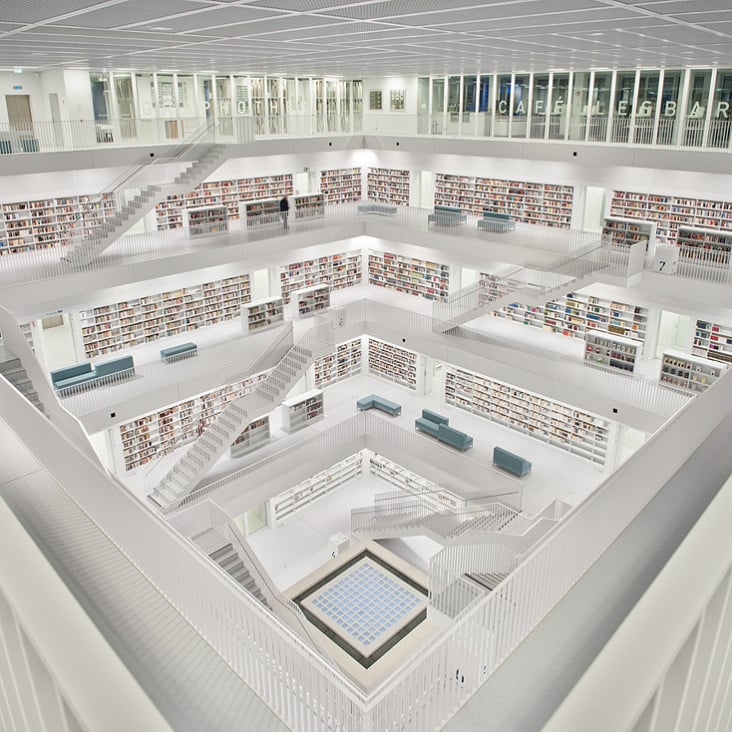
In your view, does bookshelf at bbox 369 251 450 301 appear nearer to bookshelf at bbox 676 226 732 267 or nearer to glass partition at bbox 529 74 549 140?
glass partition at bbox 529 74 549 140

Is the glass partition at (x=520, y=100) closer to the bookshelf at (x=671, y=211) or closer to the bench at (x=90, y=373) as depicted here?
the bookshelf at (x=671, y=211)

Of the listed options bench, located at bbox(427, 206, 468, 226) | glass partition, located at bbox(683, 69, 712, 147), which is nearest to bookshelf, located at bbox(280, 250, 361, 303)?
bench, located at bbox(427, 206, 468, 226)

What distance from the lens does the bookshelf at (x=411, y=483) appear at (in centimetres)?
1410

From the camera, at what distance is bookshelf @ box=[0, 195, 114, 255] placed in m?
13.3

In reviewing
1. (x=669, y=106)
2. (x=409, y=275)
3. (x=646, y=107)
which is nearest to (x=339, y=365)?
(x=409, y=275)

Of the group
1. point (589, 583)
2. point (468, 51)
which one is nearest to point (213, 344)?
point (468, 51)

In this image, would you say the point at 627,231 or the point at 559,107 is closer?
the point at 627,231

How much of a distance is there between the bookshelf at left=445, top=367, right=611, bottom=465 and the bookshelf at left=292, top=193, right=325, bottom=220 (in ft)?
18.7

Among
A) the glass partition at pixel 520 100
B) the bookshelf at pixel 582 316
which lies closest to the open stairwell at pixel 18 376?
the bookshelf at pixel 582 316

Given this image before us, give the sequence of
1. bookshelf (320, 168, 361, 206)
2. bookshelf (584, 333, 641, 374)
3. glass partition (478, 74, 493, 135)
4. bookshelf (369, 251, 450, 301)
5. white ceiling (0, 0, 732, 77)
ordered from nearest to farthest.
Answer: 1. white ceiling (0, 0, 732, 77)
2. bookshelf (584, 333, 641, 374)
3. glass partition (478, 74, 493, 135)
4. bookshelf (369, 251, 450, 301)
5. bookshelf (320, 168, 361, 206)

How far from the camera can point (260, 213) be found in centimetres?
1603

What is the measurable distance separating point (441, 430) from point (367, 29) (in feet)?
34.5

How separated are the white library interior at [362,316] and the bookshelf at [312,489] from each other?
11 cm

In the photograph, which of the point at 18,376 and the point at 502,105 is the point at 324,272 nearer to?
the point at 502,105
